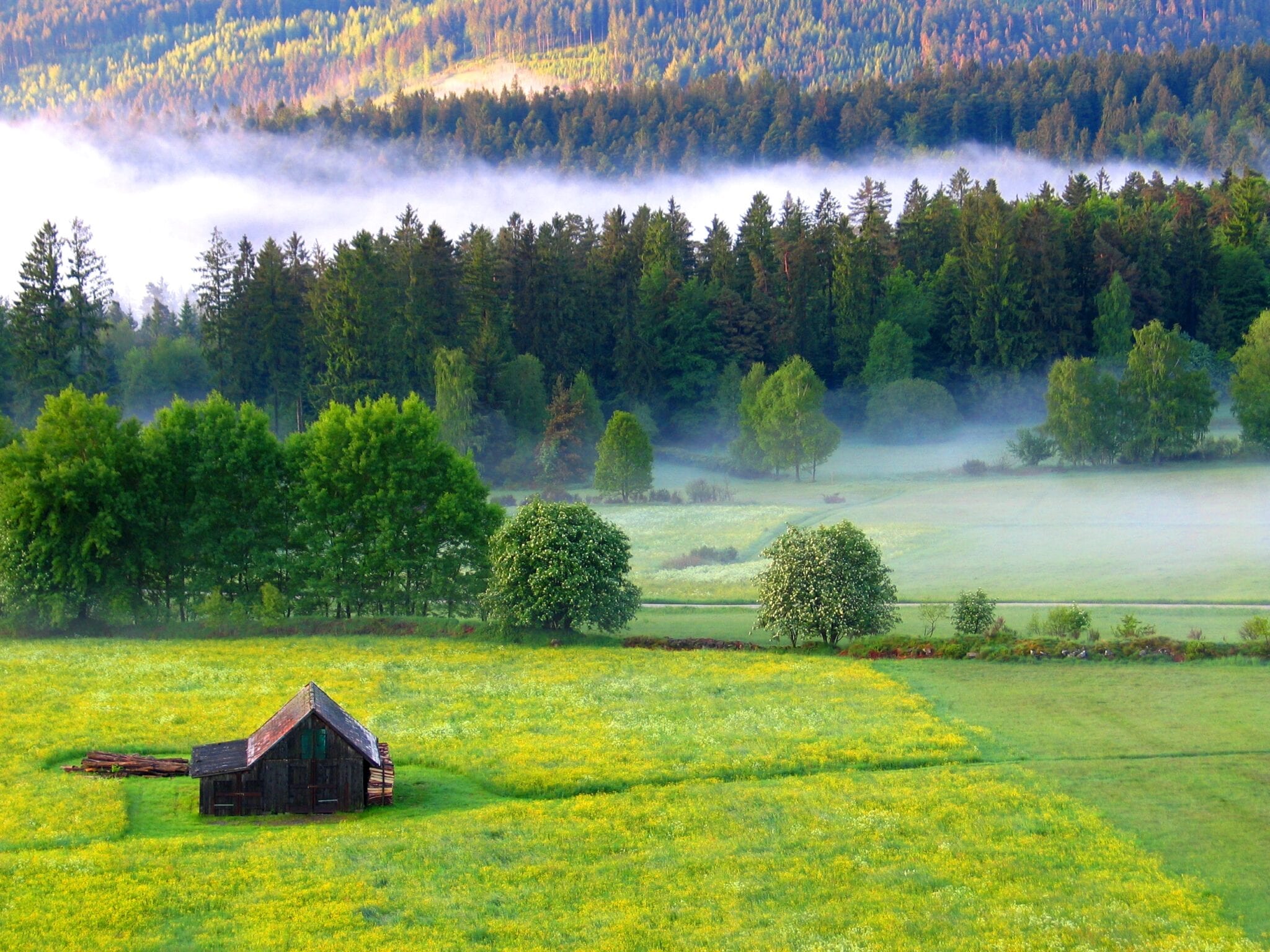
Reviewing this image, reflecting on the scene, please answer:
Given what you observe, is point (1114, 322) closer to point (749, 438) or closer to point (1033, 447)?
point (1033, 447)

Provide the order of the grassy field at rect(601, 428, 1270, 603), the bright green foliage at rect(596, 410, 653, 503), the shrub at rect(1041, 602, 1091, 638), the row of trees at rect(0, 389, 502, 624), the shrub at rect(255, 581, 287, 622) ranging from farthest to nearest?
1. the bright green foliage at rect(596, 410, 653, 503)
2. the grassy field at rect(601, 428, 1270, 603)
3. the row of trees at rect(0, 389, 502, 624)
4. the shrub at rect(255, 581, 287, 622)
5. the shrub at rect(1041, 602, 1091, 638)

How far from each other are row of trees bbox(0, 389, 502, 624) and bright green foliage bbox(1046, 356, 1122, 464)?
6181 centimetres

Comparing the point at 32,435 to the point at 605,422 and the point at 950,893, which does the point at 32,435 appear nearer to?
the point at 950,893

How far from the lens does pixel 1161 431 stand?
356 ft

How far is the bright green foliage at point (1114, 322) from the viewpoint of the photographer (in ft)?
452

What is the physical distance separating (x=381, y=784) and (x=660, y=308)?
366 ft

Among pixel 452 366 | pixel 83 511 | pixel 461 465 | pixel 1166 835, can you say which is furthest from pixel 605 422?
pixel 1166 835

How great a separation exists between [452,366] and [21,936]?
311ft

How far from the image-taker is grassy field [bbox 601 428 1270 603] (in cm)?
6862

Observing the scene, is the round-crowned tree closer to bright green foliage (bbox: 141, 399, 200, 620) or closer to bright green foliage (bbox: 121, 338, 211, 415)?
bright green foliage (bbox: 141, 399, 200, 620)

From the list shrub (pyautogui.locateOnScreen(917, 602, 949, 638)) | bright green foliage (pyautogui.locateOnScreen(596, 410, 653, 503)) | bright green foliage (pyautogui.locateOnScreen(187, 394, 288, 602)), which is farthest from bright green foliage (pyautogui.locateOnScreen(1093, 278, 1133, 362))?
bright green foliage (pyautogui.locateOnScreen(187, 394, 288, 602))

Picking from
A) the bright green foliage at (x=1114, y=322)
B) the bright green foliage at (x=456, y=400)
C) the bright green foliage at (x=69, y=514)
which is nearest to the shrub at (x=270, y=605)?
the bright green foliage at (x=69, y=514)

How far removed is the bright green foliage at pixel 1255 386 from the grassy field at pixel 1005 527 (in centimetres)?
383

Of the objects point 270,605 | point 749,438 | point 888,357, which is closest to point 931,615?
point 270,605
